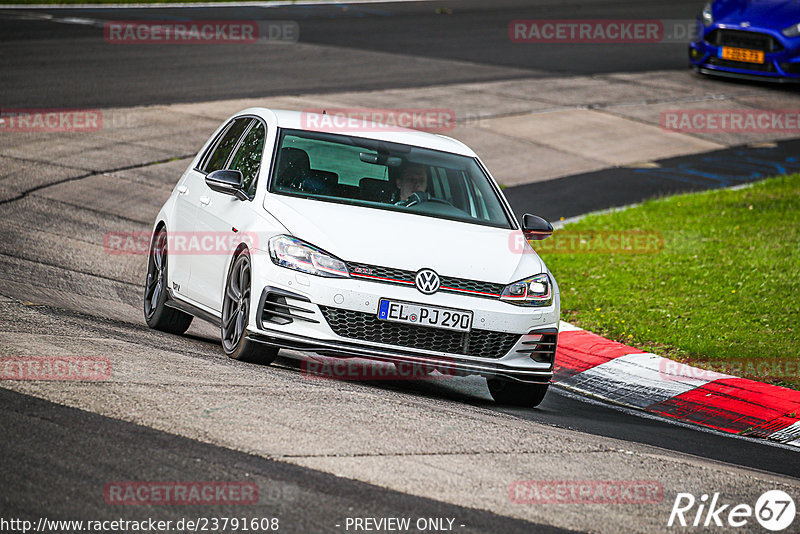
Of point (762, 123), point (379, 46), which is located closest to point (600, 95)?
point (762, 123)

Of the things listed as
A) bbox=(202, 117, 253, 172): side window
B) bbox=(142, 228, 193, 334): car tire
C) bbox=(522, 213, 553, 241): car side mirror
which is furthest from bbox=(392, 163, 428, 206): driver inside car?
bbox=(142, 228, 193, 334): car tire

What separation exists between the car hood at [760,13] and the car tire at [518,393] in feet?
53.0

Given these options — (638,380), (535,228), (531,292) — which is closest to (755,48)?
(638,380)

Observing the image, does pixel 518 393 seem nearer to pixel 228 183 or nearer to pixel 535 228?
pixel 535 228

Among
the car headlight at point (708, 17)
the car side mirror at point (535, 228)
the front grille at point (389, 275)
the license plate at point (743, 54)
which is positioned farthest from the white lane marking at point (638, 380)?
the car headlight at point (708, 17)

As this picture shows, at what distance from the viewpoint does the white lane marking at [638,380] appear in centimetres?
837

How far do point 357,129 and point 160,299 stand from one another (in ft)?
6.46

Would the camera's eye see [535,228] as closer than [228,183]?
No

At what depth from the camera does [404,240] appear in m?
7.00

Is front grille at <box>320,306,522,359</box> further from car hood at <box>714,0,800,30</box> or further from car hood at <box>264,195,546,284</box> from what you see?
car hood at <box>714,0,800,30</box>

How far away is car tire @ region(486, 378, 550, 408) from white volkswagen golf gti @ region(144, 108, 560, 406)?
11mm

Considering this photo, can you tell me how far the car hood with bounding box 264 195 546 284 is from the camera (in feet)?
22.5

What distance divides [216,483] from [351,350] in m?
2.19

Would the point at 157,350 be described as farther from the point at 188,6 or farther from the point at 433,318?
the point at 188,6
